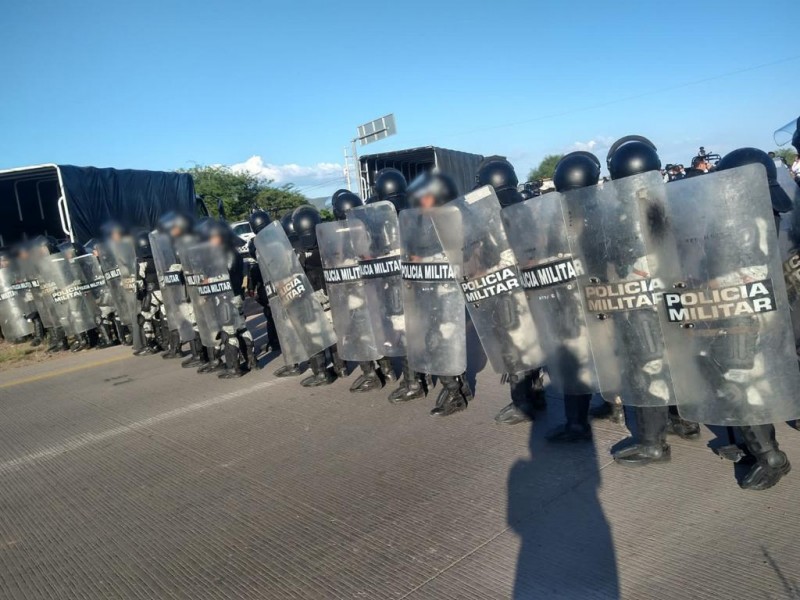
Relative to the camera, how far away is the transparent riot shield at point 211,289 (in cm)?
702

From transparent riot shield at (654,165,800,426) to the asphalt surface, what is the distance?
1.87 feet

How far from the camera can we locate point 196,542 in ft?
11.7

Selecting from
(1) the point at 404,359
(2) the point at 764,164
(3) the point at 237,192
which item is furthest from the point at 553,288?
(3) the point at 237,192

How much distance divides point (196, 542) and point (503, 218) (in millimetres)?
2773

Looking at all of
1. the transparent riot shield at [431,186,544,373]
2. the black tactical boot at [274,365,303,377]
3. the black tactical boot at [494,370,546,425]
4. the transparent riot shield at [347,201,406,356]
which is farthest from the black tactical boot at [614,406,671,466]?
Answer: the black tactical boot at [274,365,303,377]

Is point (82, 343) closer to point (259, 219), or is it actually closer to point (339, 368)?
point (259, 219)

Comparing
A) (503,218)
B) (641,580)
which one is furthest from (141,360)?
(641,580)

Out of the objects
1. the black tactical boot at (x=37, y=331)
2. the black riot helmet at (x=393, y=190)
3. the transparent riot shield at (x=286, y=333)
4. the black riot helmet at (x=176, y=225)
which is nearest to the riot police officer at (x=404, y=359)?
the black riot helmet at (x=393, y=190)

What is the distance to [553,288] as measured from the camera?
13.3 feet

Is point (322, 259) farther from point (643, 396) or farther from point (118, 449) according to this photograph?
point (643, 396)

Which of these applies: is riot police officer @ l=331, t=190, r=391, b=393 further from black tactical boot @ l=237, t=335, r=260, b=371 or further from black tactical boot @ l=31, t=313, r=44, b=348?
black tactical boot @ l=31, t=313, r=44, b=348

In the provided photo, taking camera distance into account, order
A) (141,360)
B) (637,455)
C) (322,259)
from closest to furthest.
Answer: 1. (637,455)
2. (322,259)
3. (141,360)

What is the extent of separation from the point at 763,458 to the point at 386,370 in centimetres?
376

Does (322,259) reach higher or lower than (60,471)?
higher
